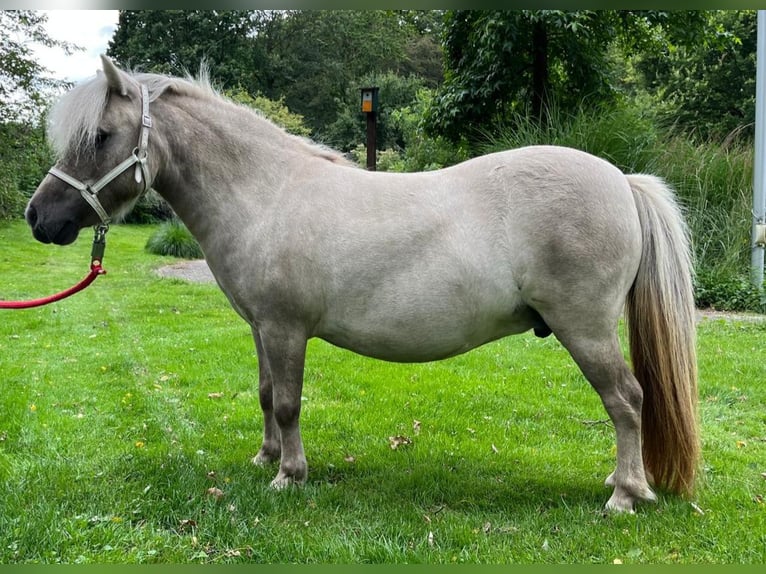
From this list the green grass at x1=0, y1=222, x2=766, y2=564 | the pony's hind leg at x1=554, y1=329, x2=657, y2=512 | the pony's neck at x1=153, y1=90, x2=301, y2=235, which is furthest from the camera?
the pony's neck at x1=153, y1=90, x2=301, y2=235

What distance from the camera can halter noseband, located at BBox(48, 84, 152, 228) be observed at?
291 centimetres

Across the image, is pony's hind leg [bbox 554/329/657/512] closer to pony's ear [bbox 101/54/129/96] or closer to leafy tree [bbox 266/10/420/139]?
pony's ear [bbox 101/54/129/96]

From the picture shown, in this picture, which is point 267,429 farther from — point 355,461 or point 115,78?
point 115,78

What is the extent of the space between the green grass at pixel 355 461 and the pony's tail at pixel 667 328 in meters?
0.29

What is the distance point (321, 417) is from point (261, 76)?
1350 inches

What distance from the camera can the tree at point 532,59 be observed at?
1038cm

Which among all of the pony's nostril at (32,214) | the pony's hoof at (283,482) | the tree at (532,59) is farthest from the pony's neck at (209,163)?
the tree at (532,59)

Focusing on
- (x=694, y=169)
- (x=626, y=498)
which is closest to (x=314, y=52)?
(x=694, y=169)

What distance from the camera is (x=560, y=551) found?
102 inches

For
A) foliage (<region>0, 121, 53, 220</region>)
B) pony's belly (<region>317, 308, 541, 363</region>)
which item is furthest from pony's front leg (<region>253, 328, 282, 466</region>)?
foliage (<region>0, 121, 53, 220</region>)

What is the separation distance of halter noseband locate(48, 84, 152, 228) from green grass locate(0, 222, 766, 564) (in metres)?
1.53

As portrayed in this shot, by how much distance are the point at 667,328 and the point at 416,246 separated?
135 cm

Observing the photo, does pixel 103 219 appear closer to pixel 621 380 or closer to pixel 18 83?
pixel 621 380

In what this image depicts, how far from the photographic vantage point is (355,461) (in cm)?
369
